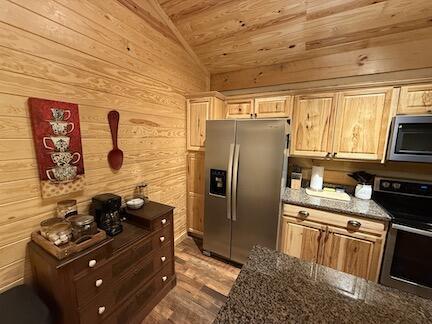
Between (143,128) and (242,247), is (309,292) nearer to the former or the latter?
(242,247)

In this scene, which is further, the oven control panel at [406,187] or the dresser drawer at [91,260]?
the oven control panel at [406,187]

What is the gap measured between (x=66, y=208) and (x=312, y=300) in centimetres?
154

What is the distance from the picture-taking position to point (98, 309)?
1217 millimetres

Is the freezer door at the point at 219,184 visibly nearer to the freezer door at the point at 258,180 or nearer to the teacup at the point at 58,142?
the freezer door at the point at 258,180

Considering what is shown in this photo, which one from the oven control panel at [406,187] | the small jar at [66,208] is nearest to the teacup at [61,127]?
the small jar at [66,208]

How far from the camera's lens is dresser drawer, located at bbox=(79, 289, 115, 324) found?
1.15 m

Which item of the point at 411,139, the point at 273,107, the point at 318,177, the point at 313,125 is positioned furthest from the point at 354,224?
→ the point at 273,107

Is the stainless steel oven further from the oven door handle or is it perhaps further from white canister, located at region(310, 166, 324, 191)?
white canister, located at region(310, 166, 324, 191)

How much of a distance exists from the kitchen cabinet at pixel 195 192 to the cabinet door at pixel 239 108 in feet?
2.19

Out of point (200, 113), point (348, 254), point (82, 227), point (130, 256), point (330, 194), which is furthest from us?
point (200, 113)

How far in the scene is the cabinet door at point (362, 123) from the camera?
5.79 feet

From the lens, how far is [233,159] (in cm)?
204

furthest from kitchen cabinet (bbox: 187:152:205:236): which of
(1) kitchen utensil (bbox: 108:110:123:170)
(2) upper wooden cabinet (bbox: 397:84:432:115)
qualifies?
(2) upper wooden cabinet (bbox: 397:84:432:115)

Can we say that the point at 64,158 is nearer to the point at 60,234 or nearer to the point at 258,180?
the point at 60,234
